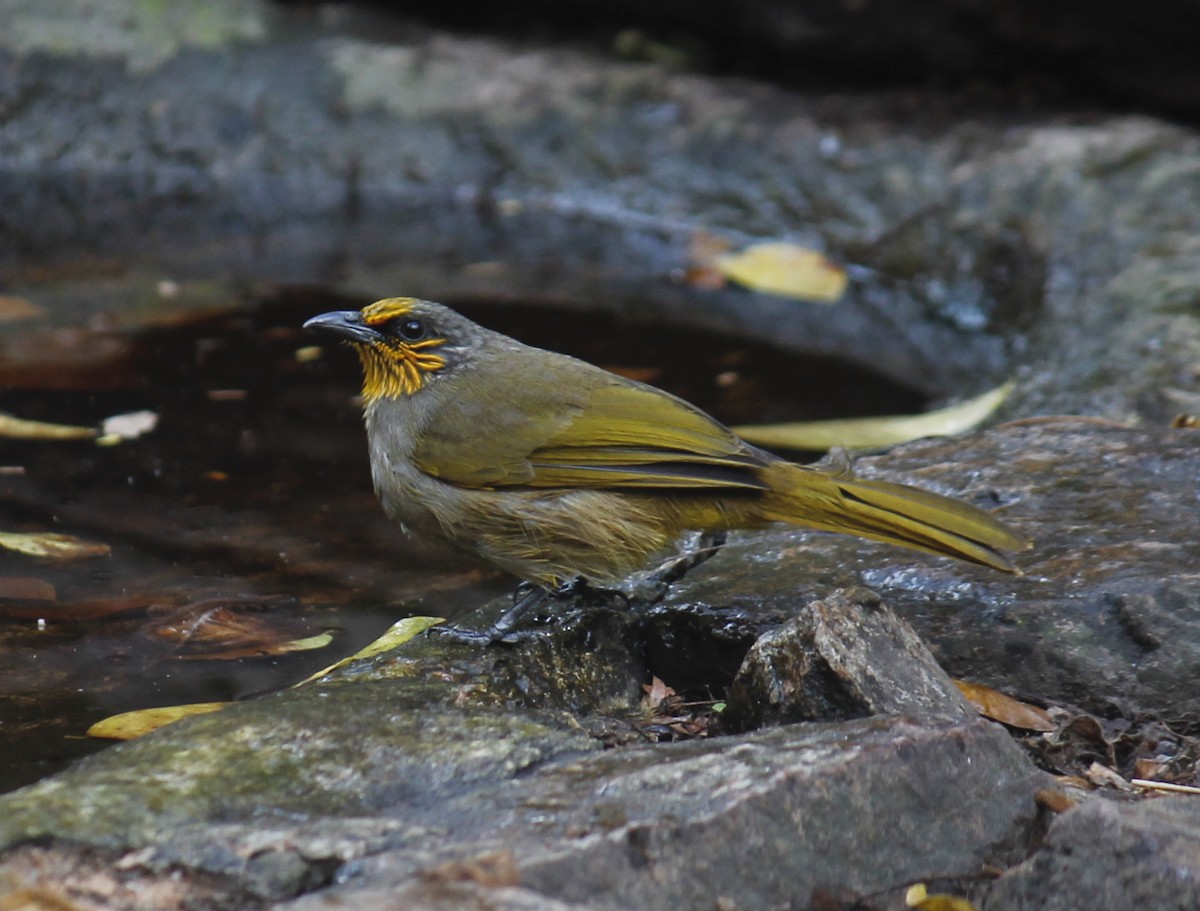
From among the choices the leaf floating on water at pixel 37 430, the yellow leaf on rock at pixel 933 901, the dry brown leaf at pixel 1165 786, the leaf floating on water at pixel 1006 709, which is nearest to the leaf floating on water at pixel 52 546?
the leaf floating on water at pixel 37 430

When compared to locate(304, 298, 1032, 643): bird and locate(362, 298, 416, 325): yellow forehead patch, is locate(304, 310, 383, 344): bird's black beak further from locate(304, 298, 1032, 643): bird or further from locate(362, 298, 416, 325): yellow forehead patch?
locate(304, 298, 1032, 643): bird

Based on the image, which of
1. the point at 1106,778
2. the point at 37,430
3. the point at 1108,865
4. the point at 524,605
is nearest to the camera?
the point at 1108,865

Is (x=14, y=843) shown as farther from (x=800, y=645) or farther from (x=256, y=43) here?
(x=256, y=43)

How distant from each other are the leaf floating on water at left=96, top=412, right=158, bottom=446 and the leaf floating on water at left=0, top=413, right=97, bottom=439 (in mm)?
56

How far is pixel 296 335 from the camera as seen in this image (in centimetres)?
690

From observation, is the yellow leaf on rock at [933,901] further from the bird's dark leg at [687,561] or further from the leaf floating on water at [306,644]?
the leaf floating on water at [306,644]

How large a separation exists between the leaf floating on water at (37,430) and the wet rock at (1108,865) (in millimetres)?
4107

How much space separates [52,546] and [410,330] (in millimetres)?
1277

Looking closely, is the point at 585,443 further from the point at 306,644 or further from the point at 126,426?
the point at 126,426

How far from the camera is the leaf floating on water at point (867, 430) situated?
5.68 metres

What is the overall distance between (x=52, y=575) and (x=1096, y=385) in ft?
12.4

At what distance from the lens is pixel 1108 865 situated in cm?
243

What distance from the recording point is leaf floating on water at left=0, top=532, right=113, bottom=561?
456cm

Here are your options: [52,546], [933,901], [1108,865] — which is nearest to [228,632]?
[52,546]
